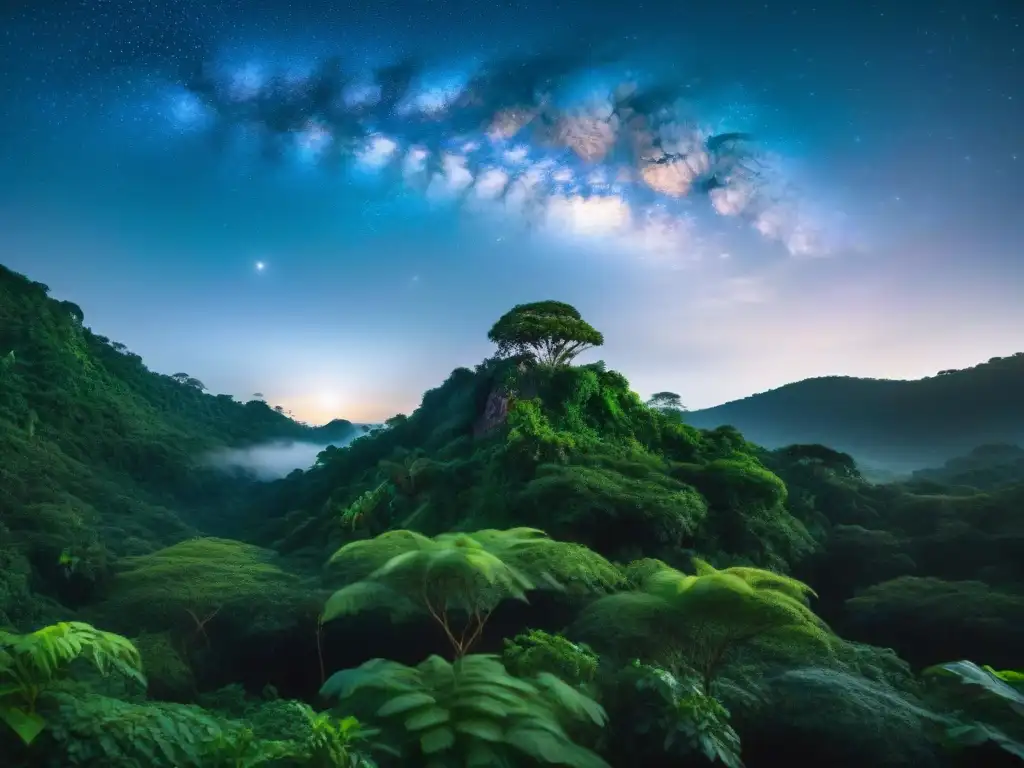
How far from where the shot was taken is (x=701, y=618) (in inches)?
216

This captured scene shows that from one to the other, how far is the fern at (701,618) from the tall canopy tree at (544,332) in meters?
17.4

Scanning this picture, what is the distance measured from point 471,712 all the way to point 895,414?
7883 centimetres

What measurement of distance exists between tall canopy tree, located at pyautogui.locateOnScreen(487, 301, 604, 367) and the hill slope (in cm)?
1565

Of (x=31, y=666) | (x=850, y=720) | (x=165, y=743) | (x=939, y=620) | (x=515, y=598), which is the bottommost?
(x=939, y=620)

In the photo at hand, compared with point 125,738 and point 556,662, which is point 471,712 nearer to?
point 556,662

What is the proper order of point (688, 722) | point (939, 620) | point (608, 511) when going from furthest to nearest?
point (608, 511) → point (939, 620) → point (688, 722)

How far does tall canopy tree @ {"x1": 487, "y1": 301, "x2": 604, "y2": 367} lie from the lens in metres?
23.4

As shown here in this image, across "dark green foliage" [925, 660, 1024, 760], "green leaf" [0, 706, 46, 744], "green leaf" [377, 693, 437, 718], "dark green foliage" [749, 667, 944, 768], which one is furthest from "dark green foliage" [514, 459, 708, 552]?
"green leaf" [0, 706, 46, 744]

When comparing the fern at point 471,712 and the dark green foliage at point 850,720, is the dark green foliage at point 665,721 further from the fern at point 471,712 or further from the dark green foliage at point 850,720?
the dark green foliage at point 850,720

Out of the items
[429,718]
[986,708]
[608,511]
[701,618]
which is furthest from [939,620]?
[429,718]

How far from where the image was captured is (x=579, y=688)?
15.8ft

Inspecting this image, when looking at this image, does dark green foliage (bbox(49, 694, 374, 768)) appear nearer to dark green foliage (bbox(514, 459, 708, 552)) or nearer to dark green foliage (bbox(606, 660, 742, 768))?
dark green foliage (bbox(606, 660, 742, 768))

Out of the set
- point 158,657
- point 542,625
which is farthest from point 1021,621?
point 158,657

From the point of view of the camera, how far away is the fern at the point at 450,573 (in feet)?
15.1
